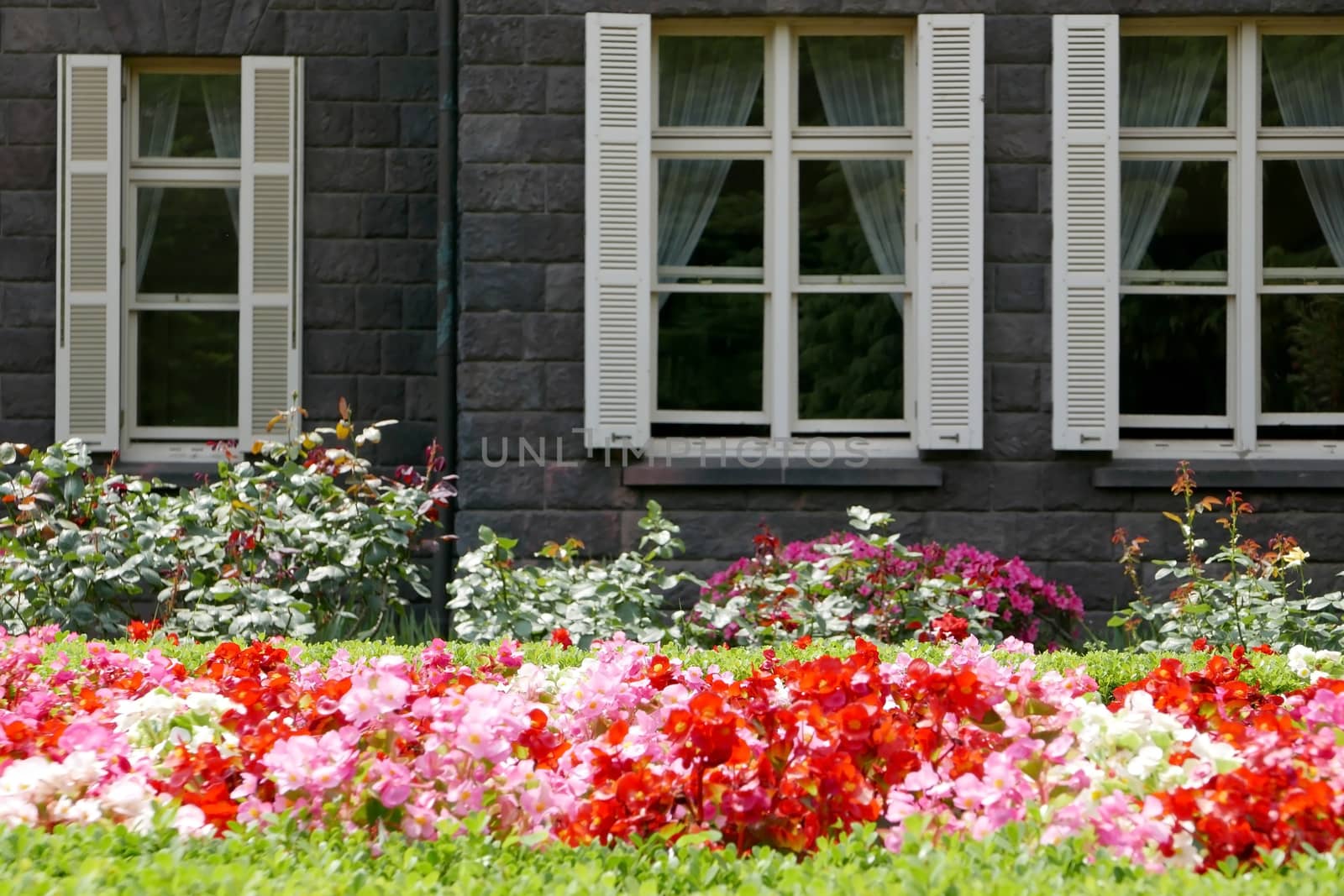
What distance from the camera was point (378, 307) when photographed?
24.7 feet

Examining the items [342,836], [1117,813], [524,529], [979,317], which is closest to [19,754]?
[342,836]

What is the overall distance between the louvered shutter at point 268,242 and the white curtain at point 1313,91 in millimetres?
4822

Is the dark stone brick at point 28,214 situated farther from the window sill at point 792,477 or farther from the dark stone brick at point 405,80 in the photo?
the window sill at point 792,477

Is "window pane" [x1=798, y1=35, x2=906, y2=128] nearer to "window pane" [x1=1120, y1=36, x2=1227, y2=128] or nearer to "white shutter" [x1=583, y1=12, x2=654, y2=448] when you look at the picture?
"white shutter" [x1=583, y1=12, x2=654, y2=448]

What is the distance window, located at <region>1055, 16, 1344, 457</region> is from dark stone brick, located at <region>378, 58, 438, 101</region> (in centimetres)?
341

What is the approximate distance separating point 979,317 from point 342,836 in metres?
4.98

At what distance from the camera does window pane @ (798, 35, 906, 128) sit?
7.14 m

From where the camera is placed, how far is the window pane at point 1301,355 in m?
7.15

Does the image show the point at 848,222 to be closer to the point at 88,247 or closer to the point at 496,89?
the point at 496,89

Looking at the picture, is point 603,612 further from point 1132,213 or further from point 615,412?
point 1132,213

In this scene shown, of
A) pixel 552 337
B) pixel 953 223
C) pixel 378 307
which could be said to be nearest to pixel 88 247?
pixel 378 307

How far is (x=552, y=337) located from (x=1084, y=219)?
2.53 metres

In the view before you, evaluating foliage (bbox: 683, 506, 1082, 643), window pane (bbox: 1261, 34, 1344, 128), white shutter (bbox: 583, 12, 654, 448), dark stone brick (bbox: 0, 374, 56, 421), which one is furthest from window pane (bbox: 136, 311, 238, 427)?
window pane (bbox: 1261, 34, 1344, 128)

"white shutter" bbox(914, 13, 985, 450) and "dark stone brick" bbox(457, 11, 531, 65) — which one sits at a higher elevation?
"dark stone brick" bbox(457, 11, 531, 65)
